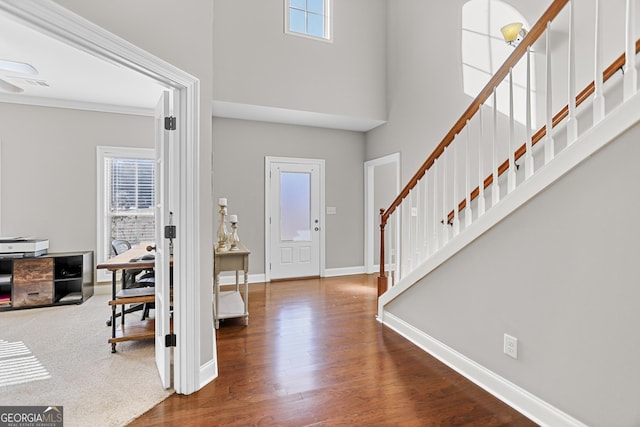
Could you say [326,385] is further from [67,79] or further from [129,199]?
[67,79]

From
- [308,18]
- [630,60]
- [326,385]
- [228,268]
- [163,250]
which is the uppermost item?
[308,18]

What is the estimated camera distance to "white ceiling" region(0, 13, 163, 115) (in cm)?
278

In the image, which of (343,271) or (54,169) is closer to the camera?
(54,169)

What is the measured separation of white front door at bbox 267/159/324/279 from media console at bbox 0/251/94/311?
2.60 metres

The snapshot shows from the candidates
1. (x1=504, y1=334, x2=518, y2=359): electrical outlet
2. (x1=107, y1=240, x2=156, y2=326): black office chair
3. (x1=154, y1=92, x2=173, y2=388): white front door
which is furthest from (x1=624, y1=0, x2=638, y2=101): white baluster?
(x1=107, y1=240, x2=156, y2=326): black office chair

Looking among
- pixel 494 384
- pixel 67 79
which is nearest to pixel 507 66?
pixel 494 384

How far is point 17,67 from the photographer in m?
3.25

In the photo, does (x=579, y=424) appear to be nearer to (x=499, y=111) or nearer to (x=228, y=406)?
(x=228, y=406)

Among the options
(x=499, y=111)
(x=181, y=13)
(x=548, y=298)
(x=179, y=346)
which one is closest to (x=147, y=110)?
(x=181, y=13)

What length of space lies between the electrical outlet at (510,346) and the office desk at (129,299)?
100 inches

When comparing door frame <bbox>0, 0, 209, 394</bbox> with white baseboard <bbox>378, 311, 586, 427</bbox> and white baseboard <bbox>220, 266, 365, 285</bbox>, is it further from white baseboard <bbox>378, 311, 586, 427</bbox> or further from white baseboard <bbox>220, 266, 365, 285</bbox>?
white baseboard <bbox>220, 266, 365, 285</bbox>

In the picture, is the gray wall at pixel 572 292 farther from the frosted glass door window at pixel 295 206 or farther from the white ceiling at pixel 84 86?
the frosted glass door window at pixel 295 206

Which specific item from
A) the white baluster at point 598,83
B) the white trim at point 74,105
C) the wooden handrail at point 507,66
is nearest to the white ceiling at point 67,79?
the white trim at point 74,105

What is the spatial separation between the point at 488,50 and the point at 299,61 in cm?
251
